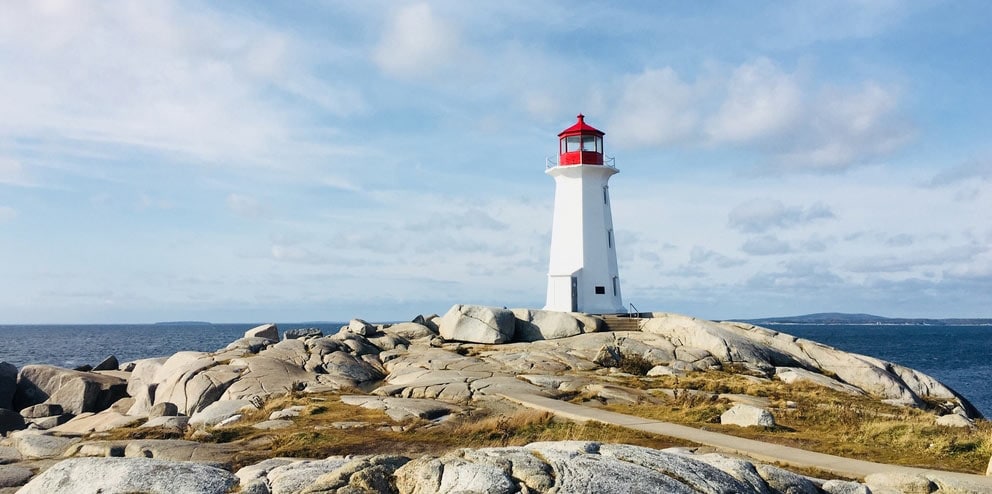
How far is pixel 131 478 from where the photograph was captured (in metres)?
8.73

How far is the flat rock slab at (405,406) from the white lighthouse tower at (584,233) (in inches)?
723

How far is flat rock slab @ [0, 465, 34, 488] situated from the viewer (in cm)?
1152

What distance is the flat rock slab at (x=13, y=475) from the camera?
11516 mm

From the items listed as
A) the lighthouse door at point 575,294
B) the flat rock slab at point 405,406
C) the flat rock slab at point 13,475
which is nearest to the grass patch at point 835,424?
the flat rock slab at point 405,406

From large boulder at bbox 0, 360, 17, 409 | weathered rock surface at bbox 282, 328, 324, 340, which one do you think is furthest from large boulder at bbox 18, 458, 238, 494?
large boulder at bbox 0, 360, 17, 409

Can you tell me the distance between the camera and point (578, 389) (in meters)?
24.1

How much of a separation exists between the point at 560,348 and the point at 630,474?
78.5 feet

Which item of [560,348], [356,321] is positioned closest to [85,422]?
[356,321]

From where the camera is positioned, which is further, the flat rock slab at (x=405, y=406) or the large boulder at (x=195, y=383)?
the large boulder at (x=195, y=383)

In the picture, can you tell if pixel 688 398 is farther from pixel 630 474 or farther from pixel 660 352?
pixel 630 474

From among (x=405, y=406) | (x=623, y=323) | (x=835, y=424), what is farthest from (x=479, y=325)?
(x=835, y=424)

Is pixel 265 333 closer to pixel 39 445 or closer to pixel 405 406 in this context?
pixel 405 406

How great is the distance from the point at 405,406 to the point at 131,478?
1135 centimetres

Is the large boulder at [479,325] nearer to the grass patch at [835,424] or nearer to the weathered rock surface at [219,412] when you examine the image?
the grass patch at [835,424]
